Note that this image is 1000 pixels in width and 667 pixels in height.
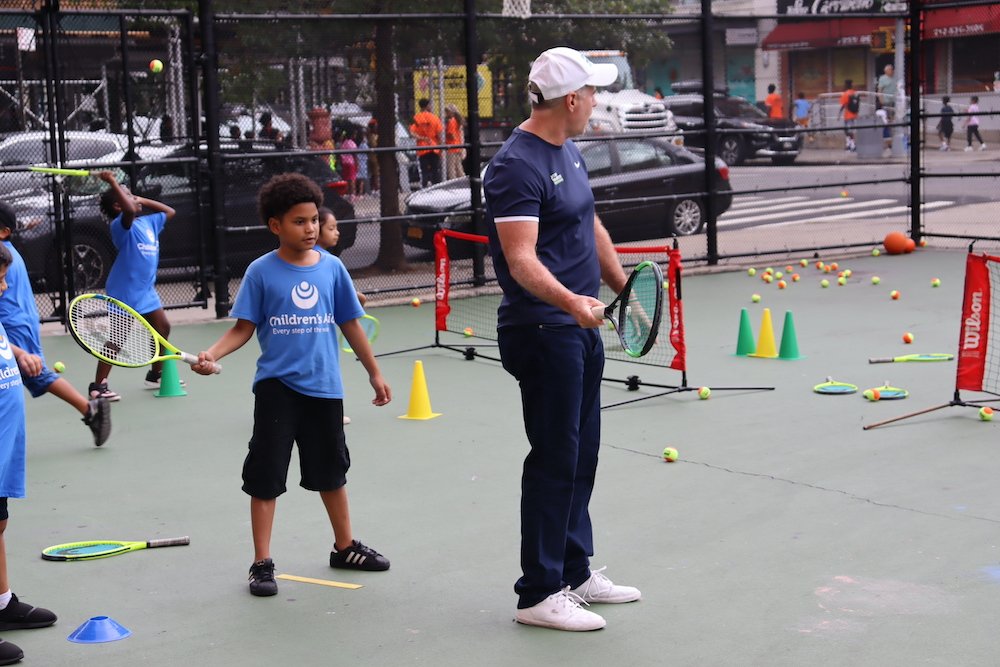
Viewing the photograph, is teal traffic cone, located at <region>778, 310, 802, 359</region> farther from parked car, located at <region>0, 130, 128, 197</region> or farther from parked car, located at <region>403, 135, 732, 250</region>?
parked car, located at <region>0, 130, 128, 197</region>

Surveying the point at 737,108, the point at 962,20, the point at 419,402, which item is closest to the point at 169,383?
the point at 419,402

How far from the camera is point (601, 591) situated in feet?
Result: 16.4

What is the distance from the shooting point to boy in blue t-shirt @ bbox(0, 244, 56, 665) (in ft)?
15.7

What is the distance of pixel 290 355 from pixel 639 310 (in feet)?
4.85

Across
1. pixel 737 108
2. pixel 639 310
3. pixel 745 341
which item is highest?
pixel 737 108

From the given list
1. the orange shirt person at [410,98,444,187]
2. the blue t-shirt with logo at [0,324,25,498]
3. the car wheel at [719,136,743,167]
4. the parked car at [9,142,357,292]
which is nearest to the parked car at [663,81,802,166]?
the car wheel at [719,136,743,167]

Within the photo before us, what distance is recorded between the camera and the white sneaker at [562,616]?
4738mm

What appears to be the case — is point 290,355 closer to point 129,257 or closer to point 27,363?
point 27,363

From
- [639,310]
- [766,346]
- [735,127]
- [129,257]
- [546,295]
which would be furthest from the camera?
[735,127]

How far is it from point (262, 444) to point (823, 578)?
2.29m

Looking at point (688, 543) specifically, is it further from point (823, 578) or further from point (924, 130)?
point (924, 130)

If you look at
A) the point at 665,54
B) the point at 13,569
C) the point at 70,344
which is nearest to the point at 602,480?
the point at 13,569

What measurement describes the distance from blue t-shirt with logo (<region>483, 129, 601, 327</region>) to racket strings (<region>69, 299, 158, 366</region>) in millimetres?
1924

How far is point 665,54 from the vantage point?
1502 centimetres
